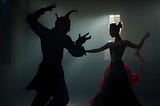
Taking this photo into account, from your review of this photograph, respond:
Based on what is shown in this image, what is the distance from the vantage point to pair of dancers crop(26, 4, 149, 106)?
1.03 m

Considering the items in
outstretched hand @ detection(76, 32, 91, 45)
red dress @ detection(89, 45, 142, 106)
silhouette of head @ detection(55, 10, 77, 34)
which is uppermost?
silhouette of head @ detection(55, 10, 77, 34)

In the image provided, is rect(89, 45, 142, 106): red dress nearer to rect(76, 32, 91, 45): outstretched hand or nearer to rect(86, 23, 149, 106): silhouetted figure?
rect(86, 23, 149, 106): silhouetted figure

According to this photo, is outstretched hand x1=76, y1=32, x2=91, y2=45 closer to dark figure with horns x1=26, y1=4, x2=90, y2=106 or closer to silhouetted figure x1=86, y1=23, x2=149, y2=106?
dark figure with horns x1=26, y1=4, x2=90, y2=106

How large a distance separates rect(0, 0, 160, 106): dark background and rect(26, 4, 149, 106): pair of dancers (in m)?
0.07

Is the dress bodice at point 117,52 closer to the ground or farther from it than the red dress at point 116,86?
farther from it

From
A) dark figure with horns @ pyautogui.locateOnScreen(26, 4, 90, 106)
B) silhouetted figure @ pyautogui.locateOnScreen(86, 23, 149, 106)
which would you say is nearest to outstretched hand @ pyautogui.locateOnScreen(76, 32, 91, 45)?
dark figure with horns @ pyautogui.locateOnScreen(26, 4, 90, 106)

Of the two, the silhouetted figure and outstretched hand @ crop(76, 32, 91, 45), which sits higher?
outstretched hand @ crop(76, 32, 91, 45)

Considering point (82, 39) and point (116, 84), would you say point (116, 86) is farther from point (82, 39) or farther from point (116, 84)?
point (82, 39)

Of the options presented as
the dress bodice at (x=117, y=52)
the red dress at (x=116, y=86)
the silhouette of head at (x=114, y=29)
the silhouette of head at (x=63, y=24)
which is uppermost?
the silhouette of head at (x=63, y=24)

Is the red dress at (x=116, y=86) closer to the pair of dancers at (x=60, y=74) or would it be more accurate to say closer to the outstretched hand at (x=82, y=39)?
the pair of dancers at (x=60, y=74)

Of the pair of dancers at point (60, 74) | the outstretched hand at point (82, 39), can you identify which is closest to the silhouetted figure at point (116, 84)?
the pair of dancers at point (60, 74)

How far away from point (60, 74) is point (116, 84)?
257 millimetres

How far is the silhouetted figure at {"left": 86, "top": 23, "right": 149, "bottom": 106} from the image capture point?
102cm

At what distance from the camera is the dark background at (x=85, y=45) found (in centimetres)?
112
